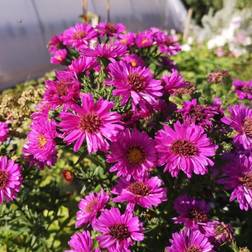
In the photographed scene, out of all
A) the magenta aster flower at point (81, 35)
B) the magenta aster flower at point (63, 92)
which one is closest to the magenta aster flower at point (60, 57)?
the magenta aster flower at point (81, 35)

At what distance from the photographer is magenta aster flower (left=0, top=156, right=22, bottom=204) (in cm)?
158

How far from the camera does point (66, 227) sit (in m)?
2.44

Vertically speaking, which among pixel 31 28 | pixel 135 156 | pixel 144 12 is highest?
pixel 135 156

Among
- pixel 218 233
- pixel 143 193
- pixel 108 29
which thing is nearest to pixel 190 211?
pixel 218 233

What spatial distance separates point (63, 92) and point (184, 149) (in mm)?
419

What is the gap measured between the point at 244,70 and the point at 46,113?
3.60 m

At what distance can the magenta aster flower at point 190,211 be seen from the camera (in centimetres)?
166

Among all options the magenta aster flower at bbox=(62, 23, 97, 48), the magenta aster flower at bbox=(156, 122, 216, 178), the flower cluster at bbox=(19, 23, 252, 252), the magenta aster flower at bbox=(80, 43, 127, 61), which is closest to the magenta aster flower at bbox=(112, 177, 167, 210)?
the flower cluster at bbox=(19, 23, 252, 252)

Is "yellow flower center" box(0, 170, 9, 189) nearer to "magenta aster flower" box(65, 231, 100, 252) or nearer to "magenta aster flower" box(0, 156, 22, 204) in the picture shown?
"magenta aster flower" box(0, 156, 22, 204)

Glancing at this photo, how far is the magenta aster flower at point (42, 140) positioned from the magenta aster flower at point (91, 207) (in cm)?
21

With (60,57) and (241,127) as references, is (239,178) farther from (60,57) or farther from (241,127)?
(60,57)

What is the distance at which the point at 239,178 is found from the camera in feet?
5.20

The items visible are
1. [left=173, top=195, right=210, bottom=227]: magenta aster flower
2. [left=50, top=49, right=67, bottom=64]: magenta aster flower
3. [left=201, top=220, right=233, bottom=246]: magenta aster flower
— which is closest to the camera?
[left=201, top=220, right=233, bottom=246]: magenta aster flower

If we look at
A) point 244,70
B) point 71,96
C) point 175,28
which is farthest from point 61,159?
point 175,28
